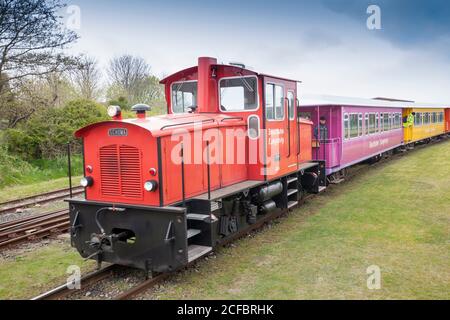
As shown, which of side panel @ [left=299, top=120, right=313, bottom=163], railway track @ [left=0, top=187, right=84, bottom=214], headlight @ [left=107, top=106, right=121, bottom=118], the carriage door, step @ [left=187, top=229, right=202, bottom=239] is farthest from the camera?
railway track @ [left=0, top=187, right=84, bottom=214]

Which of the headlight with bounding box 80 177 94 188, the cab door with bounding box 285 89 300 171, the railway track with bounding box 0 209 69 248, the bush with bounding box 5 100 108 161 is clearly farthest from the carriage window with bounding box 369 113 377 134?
the headlight with bounding box 80 177 94 188

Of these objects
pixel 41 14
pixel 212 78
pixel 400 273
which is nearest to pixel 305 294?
pixel 400 273

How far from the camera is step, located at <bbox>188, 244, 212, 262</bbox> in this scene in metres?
5.62

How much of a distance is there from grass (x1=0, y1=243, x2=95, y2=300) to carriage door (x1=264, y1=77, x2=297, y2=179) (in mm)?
3941

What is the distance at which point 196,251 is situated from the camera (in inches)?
228

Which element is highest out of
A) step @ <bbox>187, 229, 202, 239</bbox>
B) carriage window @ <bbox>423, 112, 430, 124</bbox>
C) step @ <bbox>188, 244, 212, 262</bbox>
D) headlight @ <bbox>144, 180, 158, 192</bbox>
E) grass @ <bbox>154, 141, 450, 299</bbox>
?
carriage window @ <bbox>423, 112, 430, 124</bbox>

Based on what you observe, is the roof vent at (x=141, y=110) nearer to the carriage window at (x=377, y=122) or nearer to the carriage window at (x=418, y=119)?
the carriage window at (x=377, y=122)

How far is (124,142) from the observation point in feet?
19.3

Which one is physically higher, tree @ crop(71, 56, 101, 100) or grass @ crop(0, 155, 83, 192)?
tree @ crop(71, 56, 101, 100)

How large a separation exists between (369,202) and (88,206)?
714 centimetres

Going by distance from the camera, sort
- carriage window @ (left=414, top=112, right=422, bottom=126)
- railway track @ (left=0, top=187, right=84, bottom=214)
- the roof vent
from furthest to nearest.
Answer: carriage window @ (left=414, top=112, right=422, bottom=126) < railway track @ (left=0, top=187, right=84, bottom=214) < the roof vent

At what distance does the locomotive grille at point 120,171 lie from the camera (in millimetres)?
5863

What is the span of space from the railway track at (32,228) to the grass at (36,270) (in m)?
0.68

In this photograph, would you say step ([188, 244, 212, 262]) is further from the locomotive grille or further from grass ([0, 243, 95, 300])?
grass ([0, 243, 95, 300])
